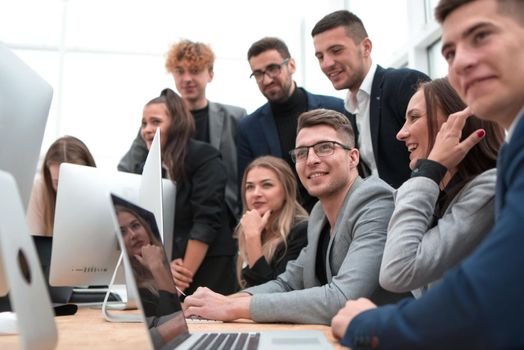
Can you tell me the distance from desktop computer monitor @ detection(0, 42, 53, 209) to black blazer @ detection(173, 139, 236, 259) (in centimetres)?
131

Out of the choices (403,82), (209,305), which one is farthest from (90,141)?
(209,305)

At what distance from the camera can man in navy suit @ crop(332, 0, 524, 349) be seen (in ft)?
2.05

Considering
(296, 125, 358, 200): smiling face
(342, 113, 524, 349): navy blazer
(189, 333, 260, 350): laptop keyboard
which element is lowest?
(189, 333, 260, 350): laptop keyboard

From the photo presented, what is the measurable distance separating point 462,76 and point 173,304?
657 mm

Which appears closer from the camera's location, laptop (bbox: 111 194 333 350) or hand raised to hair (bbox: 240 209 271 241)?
laptop (bbox: 111 194 333 350)

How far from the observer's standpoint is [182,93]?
304 centimetres

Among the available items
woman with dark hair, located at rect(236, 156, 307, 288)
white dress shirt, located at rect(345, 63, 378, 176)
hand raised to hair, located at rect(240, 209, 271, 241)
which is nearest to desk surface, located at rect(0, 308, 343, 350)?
woman with dark hair, located at rect(236, 156, 307, 288)

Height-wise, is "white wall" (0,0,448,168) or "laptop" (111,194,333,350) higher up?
"white wall" (0,0,448,168)

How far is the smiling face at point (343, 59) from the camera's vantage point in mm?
2445

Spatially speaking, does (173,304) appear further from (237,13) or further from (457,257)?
(237,13)

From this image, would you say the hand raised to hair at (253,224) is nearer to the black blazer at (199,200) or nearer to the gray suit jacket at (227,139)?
the black blazer at (199,200)

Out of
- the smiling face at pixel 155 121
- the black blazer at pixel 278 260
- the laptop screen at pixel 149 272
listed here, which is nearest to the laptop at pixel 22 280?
the laptop screen at pixel 149 272

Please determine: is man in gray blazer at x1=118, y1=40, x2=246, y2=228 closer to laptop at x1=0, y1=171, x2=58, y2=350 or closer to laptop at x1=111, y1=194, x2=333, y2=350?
laptop at x1=111, y1=194, x2=333, y2=350

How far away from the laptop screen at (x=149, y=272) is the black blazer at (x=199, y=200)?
1357 mm
